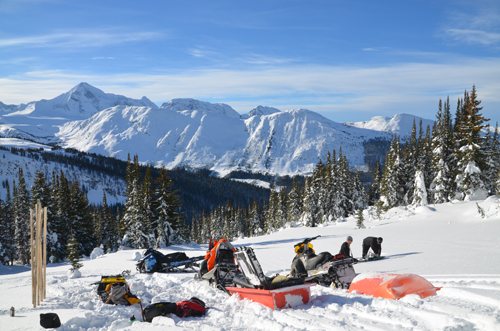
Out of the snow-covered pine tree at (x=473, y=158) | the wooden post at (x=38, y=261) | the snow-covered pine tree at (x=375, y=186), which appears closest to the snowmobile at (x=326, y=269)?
the wooden post at (x=38, y=261)

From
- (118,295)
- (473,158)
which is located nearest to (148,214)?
(118,295)

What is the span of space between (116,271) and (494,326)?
13414 mm

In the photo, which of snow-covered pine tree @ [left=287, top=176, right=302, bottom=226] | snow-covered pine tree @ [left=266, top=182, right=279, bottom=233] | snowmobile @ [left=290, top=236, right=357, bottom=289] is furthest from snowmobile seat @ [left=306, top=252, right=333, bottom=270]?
snow-covered pine tree @ [left=287, top=176, right=302, bottom=226]

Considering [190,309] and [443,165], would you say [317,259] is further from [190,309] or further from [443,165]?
[443,165]

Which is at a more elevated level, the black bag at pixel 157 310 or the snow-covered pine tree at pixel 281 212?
the black bag at pixel 157 310

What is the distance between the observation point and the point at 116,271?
13742mm

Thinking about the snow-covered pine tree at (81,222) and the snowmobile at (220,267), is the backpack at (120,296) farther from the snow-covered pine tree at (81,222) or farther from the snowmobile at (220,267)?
the snow-covered pine tree at (81,222)

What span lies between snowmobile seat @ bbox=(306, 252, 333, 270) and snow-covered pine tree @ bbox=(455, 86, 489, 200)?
24050 millimetres

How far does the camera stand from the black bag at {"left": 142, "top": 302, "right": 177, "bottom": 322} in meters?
6.40

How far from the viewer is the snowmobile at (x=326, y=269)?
834 centimetres

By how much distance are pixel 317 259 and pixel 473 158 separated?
24955mm

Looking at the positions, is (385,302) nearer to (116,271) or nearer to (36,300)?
(36,300)

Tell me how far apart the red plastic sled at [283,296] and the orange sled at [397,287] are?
147cm

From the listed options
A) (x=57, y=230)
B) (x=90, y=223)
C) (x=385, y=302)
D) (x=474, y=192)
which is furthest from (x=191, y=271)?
(x=90, y=223)
